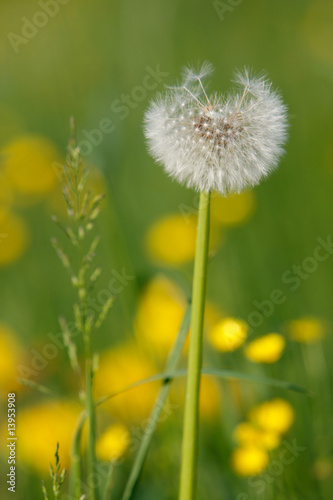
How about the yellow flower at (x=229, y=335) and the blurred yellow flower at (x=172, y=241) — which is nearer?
the yellow flower at (x=229, y=335)

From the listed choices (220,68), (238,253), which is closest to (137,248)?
(238,253)

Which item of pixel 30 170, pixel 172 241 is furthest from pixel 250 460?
pixel 30 170

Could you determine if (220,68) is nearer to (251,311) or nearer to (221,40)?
(221,40)

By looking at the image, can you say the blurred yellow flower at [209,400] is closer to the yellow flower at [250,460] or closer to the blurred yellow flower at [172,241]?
the yellow flower at [250,460]

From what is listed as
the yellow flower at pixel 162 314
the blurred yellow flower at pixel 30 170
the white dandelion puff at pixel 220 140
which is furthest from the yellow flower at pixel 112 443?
the blurred yellow flower at pixel 30 170

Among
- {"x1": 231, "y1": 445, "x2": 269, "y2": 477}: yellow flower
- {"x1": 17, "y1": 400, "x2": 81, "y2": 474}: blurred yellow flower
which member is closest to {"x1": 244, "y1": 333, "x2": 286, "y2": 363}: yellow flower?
{"x1": 231, "y1": 445, "x2": 269, "y2": 477}: yellow flower

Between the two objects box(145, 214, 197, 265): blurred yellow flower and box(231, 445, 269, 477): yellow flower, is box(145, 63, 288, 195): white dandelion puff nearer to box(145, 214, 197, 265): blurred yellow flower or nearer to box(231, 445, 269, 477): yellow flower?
box(231, 445, 269, 477): yellow flower
